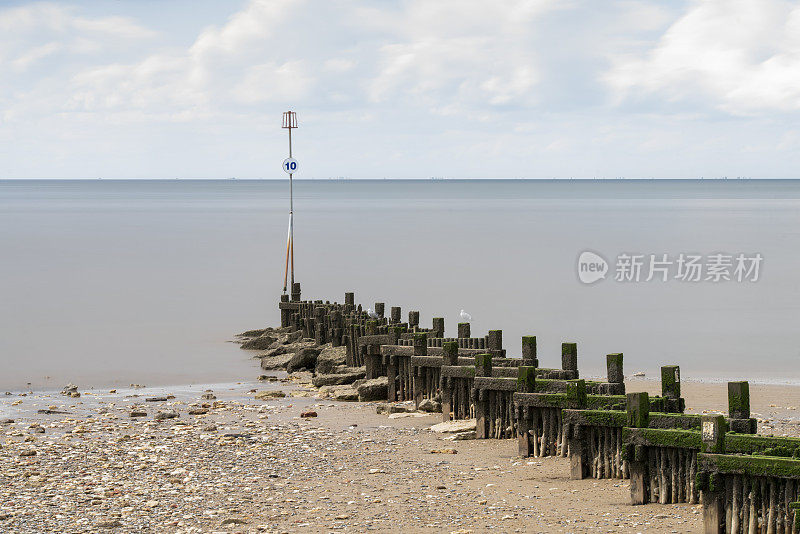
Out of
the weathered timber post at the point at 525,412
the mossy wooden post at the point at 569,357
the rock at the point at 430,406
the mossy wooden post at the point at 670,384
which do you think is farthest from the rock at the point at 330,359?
the mossy wooden post at the point at 670,384

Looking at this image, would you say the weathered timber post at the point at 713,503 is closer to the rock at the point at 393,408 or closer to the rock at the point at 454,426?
the rock at the point at 454,426

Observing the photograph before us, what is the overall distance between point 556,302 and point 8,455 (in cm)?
3358

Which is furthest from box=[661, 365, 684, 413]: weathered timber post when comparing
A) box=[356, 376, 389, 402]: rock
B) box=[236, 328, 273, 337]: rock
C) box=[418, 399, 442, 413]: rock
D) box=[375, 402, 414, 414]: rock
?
box=[236, 328, 273, 337]: rock

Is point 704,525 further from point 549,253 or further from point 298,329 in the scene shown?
point 549,253

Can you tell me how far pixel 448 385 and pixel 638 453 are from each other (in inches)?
269

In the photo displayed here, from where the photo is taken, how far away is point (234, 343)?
37844mm

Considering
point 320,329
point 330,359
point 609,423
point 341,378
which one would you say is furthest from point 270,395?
point 609,423

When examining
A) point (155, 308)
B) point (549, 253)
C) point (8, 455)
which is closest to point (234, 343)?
point (155, 308)

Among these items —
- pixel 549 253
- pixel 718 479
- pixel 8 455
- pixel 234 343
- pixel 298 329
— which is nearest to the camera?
pixel 718 479

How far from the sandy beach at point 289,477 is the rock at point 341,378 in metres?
1.97

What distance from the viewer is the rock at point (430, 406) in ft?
73.1

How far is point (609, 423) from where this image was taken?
16.0 meters

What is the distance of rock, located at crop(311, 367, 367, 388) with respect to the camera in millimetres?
26342

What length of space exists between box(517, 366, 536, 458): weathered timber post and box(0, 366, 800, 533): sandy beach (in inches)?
13.8
